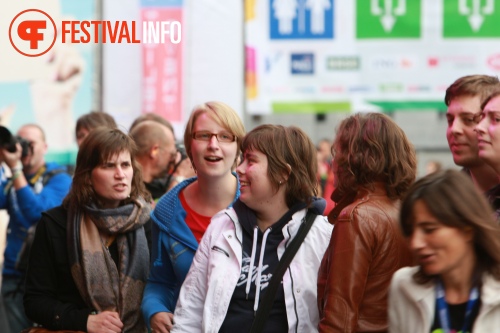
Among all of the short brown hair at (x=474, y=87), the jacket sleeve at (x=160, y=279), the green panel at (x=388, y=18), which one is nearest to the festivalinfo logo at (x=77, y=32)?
the green panel at (x=388, y=18)

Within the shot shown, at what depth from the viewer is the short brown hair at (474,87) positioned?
4707 mm

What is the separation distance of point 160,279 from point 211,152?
0.71 meters

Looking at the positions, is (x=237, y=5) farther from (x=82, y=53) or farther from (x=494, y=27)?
(x=494, y=27)

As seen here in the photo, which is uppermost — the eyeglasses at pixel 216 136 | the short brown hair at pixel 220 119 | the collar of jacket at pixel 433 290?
the short brown hair at pixel 220 119

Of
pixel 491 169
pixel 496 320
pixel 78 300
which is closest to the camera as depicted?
pixel 496 320

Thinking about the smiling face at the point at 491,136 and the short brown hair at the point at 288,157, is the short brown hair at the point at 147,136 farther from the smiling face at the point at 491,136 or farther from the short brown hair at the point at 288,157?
the smiling face at the point at 491,136

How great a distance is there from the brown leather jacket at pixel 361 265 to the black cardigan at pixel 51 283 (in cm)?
169

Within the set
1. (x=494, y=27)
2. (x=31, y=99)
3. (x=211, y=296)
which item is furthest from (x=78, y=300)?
(x=494, y=27)

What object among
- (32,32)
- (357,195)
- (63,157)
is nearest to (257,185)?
(357,195)

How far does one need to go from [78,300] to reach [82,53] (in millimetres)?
4958

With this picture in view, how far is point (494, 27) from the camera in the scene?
11.4m

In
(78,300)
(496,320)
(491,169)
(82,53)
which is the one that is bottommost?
(78,300)

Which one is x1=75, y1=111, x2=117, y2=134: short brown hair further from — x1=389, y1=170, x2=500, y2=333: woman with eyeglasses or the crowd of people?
x1=389, y1=170, x2=500, y2=333: woman with eyeglasses

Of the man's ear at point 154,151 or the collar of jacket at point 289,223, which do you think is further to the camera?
the man's ear at point 154,151
